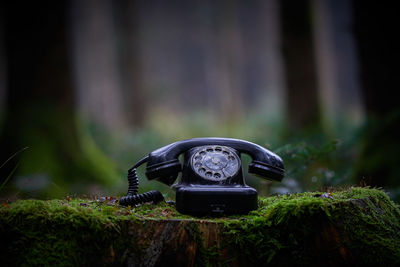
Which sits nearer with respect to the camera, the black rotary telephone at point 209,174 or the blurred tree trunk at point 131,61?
the black rotary telephone at point 209,174

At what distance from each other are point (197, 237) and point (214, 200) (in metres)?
0.24

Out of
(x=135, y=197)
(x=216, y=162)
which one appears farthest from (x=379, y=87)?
(x=135, y=197)

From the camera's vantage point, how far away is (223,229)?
184 cm

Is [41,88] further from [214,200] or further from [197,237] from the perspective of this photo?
[197,237]

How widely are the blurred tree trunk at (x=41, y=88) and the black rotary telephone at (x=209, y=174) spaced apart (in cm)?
345

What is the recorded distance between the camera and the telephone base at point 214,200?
6.45 ft

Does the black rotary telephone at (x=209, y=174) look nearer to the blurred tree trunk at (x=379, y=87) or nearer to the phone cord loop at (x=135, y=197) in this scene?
the phone cord loop at (x=135, y=197)

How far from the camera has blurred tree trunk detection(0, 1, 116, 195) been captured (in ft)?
18.0

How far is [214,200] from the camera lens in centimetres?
197

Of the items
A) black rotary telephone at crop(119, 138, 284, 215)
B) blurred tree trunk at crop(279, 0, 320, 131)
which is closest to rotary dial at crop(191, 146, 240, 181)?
black rotary telephone at crop(119, 138, 284, 215)

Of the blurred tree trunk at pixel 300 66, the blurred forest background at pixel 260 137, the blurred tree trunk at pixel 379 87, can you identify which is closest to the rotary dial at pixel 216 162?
the blurred forest background at pixel 260 137

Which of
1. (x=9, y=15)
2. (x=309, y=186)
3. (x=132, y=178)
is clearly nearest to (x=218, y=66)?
(x=9, y=15)

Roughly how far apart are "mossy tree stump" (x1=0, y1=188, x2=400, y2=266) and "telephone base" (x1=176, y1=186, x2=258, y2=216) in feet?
0.24

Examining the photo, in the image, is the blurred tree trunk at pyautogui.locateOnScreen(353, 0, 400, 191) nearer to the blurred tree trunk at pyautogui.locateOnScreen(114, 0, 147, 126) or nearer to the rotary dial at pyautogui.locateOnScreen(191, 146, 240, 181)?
the rotary dial at pyautogui.locateOnScreen(191, 146, 240, 181)
